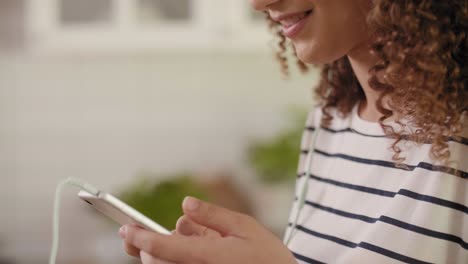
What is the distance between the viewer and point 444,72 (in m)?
0.74

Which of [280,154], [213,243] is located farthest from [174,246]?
[280,154]

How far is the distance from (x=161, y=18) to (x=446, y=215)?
67.1 inches

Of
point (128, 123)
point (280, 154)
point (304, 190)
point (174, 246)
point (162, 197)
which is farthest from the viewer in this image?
point (128, 123)

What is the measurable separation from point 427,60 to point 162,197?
1446 mm

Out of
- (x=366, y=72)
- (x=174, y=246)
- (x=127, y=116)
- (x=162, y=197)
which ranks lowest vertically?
(x=162, y=197)

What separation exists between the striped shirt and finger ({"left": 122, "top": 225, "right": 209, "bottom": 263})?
0.74 feet

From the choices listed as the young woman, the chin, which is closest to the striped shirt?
the young woman

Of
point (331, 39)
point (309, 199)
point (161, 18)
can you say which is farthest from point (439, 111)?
point (161, 18)

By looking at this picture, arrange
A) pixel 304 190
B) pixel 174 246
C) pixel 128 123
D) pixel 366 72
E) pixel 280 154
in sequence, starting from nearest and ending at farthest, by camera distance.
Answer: pixel 174 246 < pixel 366 72 < pixel 304 190 < pixel 280 154 < pixel 128 123

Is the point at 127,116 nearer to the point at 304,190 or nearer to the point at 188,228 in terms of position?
the point at 304,190

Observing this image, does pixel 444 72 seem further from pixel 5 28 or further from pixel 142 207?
pixel 5 28

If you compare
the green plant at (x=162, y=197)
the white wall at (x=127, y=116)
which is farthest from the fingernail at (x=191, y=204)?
the white wall at (x=127, y=116)

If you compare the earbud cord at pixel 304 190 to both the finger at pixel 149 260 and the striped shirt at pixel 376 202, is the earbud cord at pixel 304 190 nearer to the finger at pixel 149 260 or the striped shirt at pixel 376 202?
the striped shirt at pixel 376 202

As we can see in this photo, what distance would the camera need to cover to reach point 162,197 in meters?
2.10
